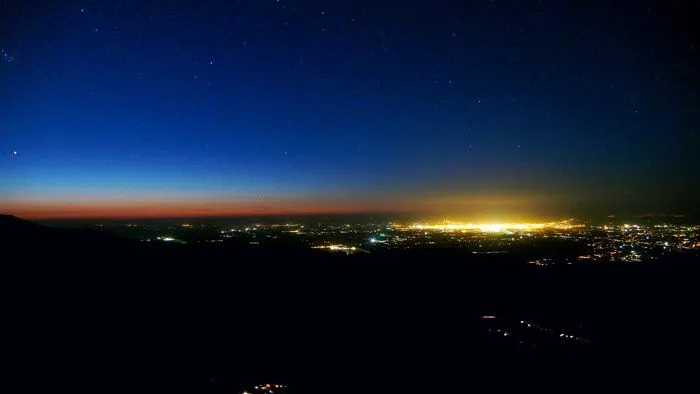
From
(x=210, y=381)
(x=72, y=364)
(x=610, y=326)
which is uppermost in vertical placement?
(x=72, y=364)

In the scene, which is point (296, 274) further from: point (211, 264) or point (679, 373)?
point (679, 373)

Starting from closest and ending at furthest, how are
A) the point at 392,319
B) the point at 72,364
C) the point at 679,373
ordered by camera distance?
the point at 72,364 → the point at 679,373 → the point at 392,319

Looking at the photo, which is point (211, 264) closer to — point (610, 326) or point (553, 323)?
point (553, 323)

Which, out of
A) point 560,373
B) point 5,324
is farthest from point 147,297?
point 560,373

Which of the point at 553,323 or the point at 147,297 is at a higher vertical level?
the point at 147,297

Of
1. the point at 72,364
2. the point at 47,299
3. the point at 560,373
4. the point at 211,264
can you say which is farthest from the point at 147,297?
the point at 560,373

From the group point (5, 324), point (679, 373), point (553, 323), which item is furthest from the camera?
point (553, 323)

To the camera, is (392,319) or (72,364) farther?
(392,319)
